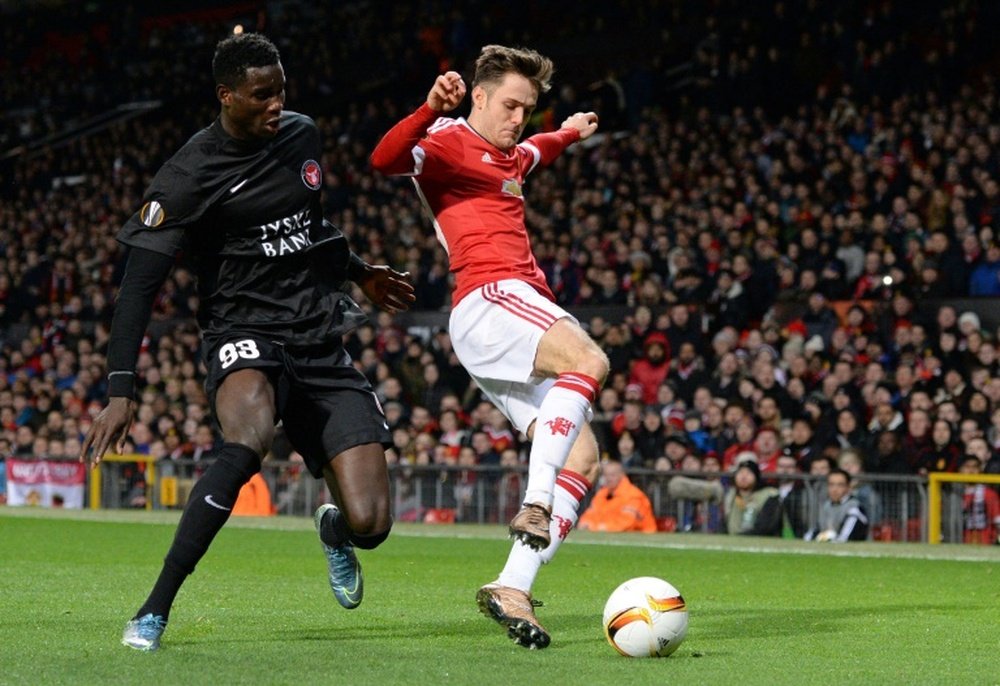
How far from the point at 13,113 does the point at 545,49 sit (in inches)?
542

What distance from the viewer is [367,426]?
6754mm

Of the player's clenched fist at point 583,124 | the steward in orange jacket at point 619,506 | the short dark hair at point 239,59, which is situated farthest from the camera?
the steward in orange jacket at point 619,506

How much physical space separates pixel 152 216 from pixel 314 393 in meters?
0.97

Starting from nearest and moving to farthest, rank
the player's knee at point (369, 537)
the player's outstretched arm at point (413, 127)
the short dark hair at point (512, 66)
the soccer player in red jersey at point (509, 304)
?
the soccer player in red jersey at point (509, 304), the player's outstretched arm at point (413, 127), the player's knee at point (369, 537), the short dark hair at point (512, 66)

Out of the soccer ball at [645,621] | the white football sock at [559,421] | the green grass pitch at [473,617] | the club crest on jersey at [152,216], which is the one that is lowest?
the green grass pitch at [473,617]

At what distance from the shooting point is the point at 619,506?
Answer: 16.4m

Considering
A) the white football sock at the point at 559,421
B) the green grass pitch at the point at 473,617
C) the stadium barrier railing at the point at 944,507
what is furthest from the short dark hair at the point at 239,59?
the stadium barrier railing at the point at 944,507

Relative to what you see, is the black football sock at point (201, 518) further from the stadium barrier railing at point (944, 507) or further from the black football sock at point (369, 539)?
the stadium barrier railing at point (944, 507)

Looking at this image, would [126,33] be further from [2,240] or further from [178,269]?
[178,269]

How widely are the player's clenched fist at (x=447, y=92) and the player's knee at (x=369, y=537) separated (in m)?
1.69

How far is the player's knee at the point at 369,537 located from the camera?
6844 millimetres

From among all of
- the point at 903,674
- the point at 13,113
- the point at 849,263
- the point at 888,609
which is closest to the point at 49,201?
the point at 13,113

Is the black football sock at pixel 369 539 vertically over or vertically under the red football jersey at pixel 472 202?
under

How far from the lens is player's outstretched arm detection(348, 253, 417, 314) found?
287 inches
